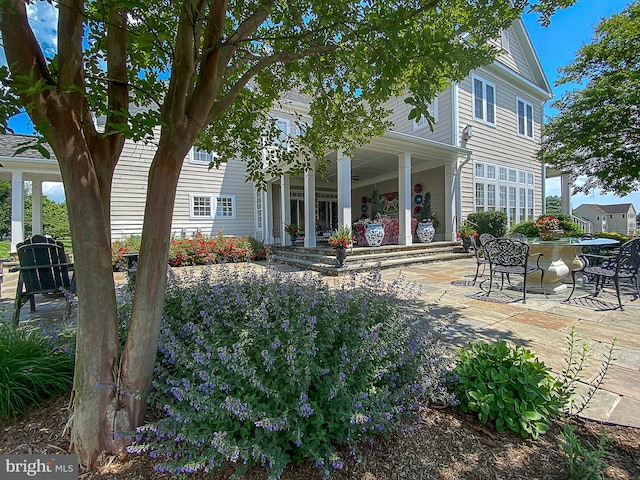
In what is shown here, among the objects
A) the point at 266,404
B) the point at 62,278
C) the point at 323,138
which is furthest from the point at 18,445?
the point at 323,138

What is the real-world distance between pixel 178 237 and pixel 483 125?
1283 cm

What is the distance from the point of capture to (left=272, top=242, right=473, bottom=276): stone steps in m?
7.57

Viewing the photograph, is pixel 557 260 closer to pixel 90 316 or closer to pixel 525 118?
pixel 90 316

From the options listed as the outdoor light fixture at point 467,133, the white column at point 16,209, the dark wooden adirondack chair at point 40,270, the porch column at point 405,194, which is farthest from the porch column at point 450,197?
the white column at point 16,209

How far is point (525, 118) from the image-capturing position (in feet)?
42.4

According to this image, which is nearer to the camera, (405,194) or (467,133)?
(405,194)

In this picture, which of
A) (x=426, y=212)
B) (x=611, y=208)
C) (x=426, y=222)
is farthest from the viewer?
(x=611, y=208)

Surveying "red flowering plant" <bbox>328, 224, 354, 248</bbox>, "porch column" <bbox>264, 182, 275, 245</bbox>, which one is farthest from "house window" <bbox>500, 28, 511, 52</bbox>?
"porch column" <bbox>264, 182, 275, 245</bbox>

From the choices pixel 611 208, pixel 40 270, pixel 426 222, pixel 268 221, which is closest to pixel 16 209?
pixel 268 221

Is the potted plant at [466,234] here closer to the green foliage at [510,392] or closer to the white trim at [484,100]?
the white trim at [484,100]

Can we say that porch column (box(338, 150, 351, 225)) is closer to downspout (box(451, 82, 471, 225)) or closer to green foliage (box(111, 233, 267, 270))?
green foliage (box(111, 233, 267, 270))

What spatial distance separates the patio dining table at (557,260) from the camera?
4.92 m

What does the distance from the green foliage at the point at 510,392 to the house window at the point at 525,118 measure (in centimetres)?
1428

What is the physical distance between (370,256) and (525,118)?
10849 mm
